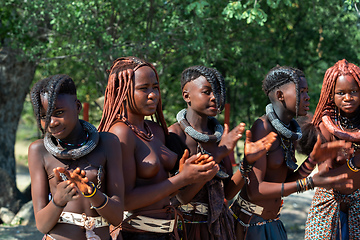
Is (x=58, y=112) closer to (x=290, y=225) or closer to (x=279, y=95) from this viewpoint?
(x=279, y=95)

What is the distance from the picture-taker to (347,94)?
3.95m

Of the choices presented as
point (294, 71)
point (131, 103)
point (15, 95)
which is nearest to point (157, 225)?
point (131, 103)

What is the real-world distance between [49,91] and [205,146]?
1.37 metres

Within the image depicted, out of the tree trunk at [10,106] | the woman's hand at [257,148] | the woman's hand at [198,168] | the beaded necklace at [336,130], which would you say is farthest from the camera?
the tree trunk at [10,106]

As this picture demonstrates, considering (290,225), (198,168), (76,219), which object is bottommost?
(290,225)

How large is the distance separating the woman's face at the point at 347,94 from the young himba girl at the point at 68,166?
2173 millimetres

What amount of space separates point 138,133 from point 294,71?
1400 millimetres

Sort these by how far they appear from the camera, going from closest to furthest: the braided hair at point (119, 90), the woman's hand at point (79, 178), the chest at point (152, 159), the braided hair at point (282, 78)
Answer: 1. the woman's hand at point (79, 178)
2. the chest at point (152, 159)
3. the braided hair at point (119, 90)
4. the braided hair at point (282, 78)

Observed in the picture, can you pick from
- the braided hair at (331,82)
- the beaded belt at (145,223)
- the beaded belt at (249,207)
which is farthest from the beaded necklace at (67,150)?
the braided hair at (331,82)

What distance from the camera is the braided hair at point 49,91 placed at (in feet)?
8.51

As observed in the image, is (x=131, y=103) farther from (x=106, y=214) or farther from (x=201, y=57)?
(x=201, y=57)

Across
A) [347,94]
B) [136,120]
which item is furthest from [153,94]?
[347,94]

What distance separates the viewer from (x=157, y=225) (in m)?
3.08

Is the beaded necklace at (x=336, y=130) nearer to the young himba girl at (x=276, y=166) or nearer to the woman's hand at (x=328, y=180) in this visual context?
the young himba girl at (x=276, y=166)
